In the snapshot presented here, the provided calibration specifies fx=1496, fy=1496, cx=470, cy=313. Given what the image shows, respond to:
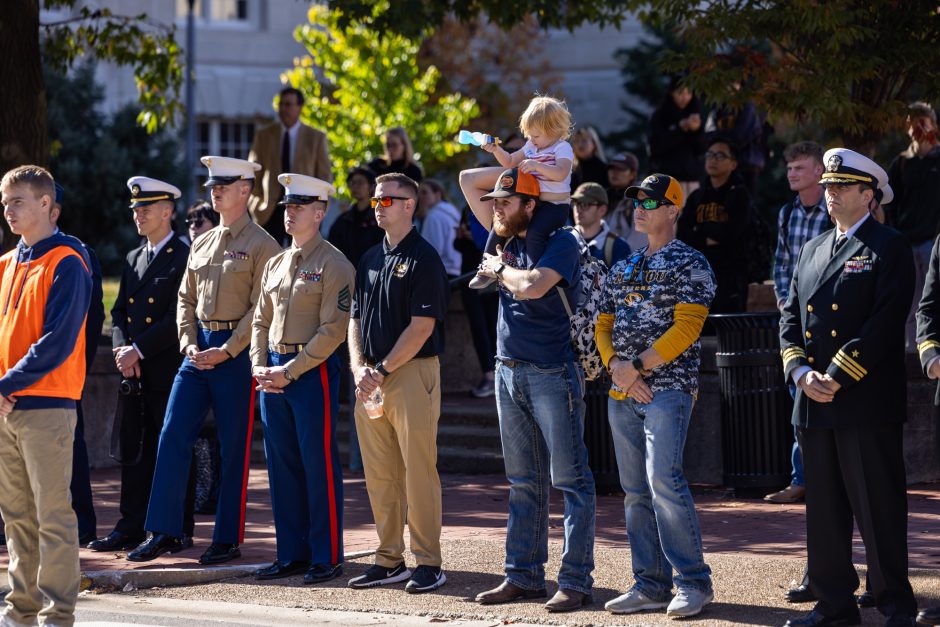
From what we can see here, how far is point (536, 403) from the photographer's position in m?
7.42

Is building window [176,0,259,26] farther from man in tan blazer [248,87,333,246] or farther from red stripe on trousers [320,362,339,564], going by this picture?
red stripe on trousers [320,362,339,564]

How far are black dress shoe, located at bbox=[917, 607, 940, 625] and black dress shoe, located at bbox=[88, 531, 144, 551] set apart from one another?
16.7 feet

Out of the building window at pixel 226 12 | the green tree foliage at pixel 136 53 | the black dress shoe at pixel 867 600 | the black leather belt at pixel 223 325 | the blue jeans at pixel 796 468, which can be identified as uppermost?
the building window at pixel 226 12

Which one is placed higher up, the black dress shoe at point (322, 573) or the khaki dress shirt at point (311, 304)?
the khaki dress shirt at point (311, 304)

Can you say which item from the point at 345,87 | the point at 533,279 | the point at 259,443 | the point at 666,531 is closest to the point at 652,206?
the point at 533,279

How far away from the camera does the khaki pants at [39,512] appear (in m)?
6.96

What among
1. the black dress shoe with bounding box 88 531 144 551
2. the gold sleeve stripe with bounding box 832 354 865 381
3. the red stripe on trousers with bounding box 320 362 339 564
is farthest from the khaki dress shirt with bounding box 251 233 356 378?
the gold sleeve stripe with bounding box 832 354 865 381

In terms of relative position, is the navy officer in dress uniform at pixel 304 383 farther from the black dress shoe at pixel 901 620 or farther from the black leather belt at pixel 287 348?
the black dress shoe at pixel 901 620

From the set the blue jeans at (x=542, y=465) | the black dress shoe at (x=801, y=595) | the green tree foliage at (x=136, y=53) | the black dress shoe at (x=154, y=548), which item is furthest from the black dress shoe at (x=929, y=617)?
the green tree foliage at (x=136, y=53)

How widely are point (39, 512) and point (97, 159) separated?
2390 cm

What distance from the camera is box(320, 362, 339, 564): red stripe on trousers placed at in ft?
27.8

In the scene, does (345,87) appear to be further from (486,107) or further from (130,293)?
(130,293)

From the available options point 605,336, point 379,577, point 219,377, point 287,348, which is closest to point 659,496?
point 605,336

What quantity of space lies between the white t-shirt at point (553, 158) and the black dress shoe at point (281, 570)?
267cm
